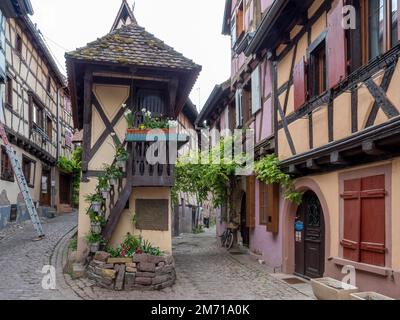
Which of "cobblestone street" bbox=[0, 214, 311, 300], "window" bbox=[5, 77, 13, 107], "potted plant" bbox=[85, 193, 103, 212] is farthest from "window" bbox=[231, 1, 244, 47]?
"window" bbox=[5, 77, 13, 107]

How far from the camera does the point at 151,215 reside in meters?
9.05

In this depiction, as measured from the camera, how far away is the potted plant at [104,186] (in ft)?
27.6

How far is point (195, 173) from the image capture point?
12.8 metres

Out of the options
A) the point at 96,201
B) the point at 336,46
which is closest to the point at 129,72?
the point at 96,201

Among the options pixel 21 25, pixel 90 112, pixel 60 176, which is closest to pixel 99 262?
pixel 90 112

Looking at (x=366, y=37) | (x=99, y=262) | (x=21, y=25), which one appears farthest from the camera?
(x=21, y=25)

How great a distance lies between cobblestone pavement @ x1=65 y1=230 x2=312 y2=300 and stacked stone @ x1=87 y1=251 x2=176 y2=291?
17cm

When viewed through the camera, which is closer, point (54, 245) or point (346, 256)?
point (346, 256)

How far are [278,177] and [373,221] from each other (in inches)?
127

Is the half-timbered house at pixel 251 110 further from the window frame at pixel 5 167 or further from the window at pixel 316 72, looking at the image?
the window frame at pixel 5 167

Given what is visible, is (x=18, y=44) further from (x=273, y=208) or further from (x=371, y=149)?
(x=371, y=149)

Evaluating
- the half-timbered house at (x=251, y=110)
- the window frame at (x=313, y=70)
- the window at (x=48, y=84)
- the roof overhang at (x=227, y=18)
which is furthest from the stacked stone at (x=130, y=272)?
the window at (x=48, y=84)

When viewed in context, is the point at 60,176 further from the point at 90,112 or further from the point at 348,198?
the point at 348,198

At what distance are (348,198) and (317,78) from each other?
8.36ft
